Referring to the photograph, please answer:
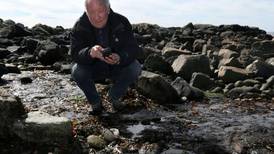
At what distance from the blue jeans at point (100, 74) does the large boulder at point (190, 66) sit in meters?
6.14

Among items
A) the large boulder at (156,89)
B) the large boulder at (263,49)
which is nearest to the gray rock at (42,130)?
the large boulder at (156,89)

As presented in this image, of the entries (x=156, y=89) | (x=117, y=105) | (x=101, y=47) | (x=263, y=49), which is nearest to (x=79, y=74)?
(x=101, y=47)

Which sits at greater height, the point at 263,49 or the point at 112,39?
the point at 112,39

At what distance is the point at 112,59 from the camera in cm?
829

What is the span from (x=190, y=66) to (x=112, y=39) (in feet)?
22.0

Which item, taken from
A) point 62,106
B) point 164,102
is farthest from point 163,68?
point 62,106

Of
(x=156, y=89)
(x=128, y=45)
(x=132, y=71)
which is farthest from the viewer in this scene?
(x=156, y=89)

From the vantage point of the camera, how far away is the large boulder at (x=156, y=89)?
10.9 metres

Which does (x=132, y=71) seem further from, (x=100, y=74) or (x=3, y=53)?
(x=3, y=53)

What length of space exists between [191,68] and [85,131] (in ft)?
25.2

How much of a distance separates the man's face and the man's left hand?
2.40 feet

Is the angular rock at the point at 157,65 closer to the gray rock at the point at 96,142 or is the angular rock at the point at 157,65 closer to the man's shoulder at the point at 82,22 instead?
the man's shoulder at the point at 82,22

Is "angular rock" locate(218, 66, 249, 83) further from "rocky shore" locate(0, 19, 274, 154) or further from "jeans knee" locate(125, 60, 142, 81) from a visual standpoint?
"jeans knee" locate(125, 60, 142, 81)

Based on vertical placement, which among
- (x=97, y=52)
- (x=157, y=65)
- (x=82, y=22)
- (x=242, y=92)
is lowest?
(x=242, y=92)
